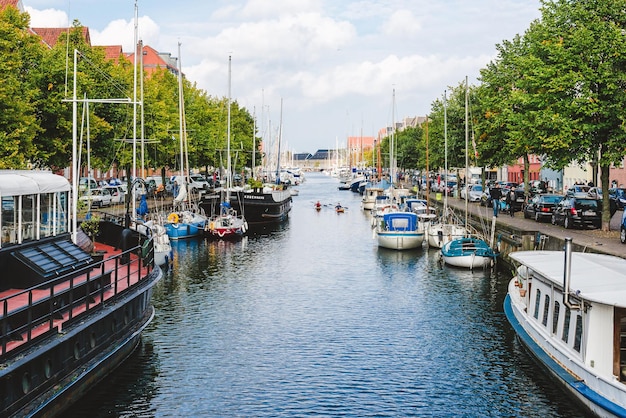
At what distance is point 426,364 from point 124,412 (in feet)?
31.2

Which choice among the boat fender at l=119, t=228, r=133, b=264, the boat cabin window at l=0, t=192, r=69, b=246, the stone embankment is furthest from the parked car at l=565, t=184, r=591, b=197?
the boat cabin window at l=0, t=192, r=69, b=246

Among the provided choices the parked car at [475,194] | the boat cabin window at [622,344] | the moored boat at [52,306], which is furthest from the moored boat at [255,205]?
the boat cabin window at [622,344]

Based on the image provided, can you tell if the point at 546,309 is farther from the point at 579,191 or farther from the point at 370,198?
the point at 370,198

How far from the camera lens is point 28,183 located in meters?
20.1

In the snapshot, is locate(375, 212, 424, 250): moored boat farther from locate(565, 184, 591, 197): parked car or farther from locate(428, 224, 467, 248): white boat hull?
locate(565, 184, 591, 197): parked car

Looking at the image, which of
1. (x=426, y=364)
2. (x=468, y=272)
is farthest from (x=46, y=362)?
(x=468, y=272)

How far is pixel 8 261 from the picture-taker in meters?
19.1

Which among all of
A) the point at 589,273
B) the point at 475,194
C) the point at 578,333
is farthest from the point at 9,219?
the point at 475,194

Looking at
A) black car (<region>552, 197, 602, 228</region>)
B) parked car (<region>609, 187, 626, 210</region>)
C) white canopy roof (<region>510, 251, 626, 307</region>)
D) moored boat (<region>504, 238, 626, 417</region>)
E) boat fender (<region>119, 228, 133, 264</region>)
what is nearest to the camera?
moored boat (<region>504, 238, 626, 417</region>)

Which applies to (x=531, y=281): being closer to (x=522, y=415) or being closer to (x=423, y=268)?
(x=522, y=415)

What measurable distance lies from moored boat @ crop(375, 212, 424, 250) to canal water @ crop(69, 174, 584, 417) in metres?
7.00

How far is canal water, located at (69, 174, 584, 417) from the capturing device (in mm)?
20781

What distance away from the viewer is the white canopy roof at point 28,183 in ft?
62.1

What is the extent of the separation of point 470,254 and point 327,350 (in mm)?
19510
